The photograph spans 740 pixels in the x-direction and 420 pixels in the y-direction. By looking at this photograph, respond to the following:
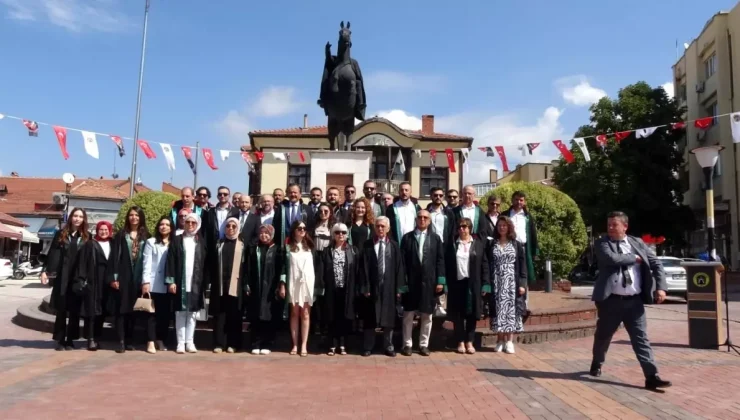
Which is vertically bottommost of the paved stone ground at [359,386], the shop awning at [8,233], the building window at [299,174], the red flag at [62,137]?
the paved stone ground at [359,386]

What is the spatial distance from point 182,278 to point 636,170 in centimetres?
3023

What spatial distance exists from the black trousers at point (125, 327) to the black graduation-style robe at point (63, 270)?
0.58 meters

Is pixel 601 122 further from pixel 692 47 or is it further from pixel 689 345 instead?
pixel 689 345

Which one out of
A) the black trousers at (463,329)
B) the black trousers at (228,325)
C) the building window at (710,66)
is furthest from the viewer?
the building window at (710,66)

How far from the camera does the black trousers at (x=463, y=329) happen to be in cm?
784

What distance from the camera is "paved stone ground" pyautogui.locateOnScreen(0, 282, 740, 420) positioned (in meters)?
4.91

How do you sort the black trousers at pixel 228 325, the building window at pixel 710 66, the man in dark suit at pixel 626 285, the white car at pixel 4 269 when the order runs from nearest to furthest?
the man in dark suit at pixel 626 285
the black trousers at pixel 228 325
the white car at pixel 4 269
the building window at pixel 710 66

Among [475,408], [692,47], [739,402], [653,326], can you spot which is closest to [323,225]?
[475,408]

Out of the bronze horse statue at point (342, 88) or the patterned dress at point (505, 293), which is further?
the bronze horse statue at point (342, 88)

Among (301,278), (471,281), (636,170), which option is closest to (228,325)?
(301,278)

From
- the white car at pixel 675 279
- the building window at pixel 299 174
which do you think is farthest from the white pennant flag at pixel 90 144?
the building window at pixel 299 174

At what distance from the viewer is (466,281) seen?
770cm

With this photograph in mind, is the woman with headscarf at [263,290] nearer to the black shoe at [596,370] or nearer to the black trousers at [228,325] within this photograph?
the black trousers at [228,325]

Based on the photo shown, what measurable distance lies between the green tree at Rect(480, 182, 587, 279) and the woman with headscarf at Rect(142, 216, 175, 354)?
501 inches
